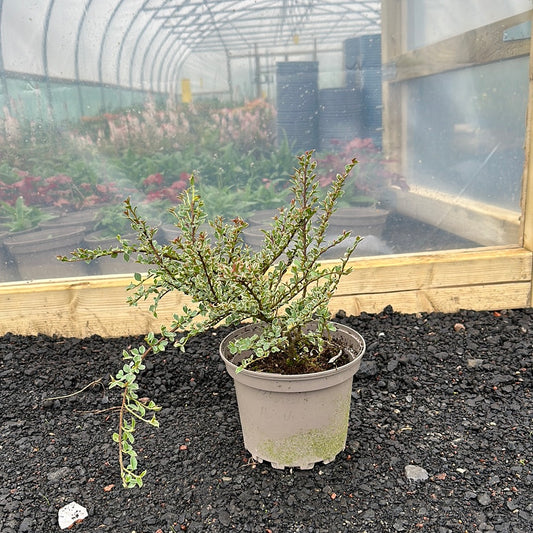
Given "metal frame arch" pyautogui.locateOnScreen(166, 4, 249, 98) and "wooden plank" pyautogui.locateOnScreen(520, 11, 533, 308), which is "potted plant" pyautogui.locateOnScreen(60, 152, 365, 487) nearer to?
"metal frame arch" pyautogui.locateOnScreen(166, 4, 249, 98)

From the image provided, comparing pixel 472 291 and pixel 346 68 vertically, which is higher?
pixel 346 68

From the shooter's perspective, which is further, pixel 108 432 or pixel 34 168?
pixel 34 168

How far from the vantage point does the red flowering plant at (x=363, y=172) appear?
7.91 feet

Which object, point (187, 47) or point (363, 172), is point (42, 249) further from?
point (363, 172)

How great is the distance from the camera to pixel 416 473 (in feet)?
5.14

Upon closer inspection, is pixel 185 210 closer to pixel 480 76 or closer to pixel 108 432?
pixel 108 432

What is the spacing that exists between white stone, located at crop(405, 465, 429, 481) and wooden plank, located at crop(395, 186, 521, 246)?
1.24 meters

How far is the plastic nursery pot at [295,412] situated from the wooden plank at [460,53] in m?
1.32

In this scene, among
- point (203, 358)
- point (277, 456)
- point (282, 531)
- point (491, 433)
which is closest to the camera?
point (282, 531)

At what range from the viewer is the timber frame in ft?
7.70

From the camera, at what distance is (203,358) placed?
2.20 meters

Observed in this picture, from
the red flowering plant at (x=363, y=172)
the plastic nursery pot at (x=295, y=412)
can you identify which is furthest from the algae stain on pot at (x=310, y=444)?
the red flowering plant at (x=363, y=172)

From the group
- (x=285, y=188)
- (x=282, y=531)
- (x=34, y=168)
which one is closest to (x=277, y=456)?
(x=282, y=531)

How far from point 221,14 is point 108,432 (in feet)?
5.44
